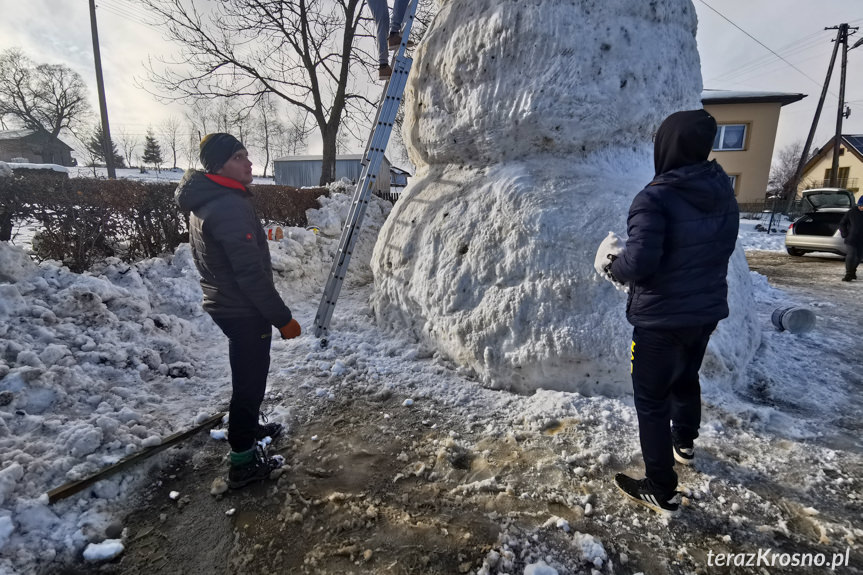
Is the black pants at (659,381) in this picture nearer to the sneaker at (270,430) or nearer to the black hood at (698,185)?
the black hood at (698,185)

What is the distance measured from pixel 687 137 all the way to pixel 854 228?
880cm

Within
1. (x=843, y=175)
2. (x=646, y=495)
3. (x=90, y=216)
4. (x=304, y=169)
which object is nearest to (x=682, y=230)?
(x=646, y=495)

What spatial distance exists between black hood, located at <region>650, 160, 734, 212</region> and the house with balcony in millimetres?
36724

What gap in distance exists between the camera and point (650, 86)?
12.3ft

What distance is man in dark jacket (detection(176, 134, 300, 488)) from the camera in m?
2.29

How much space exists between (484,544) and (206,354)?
11.6ft

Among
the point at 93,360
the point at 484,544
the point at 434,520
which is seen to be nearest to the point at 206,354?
the point at 93,360

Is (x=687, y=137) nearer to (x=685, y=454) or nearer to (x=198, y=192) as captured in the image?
(x=685, y=454)

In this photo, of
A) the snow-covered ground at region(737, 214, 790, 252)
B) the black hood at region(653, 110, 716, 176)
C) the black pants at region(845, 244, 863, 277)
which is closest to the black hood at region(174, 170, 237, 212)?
the black hood at region(653, 110, 716, 176)

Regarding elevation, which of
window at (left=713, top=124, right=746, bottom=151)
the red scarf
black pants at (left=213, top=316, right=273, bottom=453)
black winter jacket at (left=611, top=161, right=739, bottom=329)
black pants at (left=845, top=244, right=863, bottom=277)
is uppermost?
window at (left=713, top=124, right=746, bottom=151)

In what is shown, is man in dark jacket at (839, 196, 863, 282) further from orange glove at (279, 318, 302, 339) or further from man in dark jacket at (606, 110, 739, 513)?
orange glove at (279, 318, 302, 339)

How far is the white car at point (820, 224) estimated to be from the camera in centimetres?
1032

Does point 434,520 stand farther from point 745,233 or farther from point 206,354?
point 745,233

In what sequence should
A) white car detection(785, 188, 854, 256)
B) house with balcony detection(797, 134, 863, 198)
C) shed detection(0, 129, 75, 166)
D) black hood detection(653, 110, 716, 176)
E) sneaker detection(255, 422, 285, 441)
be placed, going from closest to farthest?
black hood detection(653, 110, 716, 176), sneaker detection(255, 422, 285, 441), white car detection(785, 188, 854, 256), house with balcony detection(797, 134, 863, 198), shed detection(0, 129, 75, 166)
